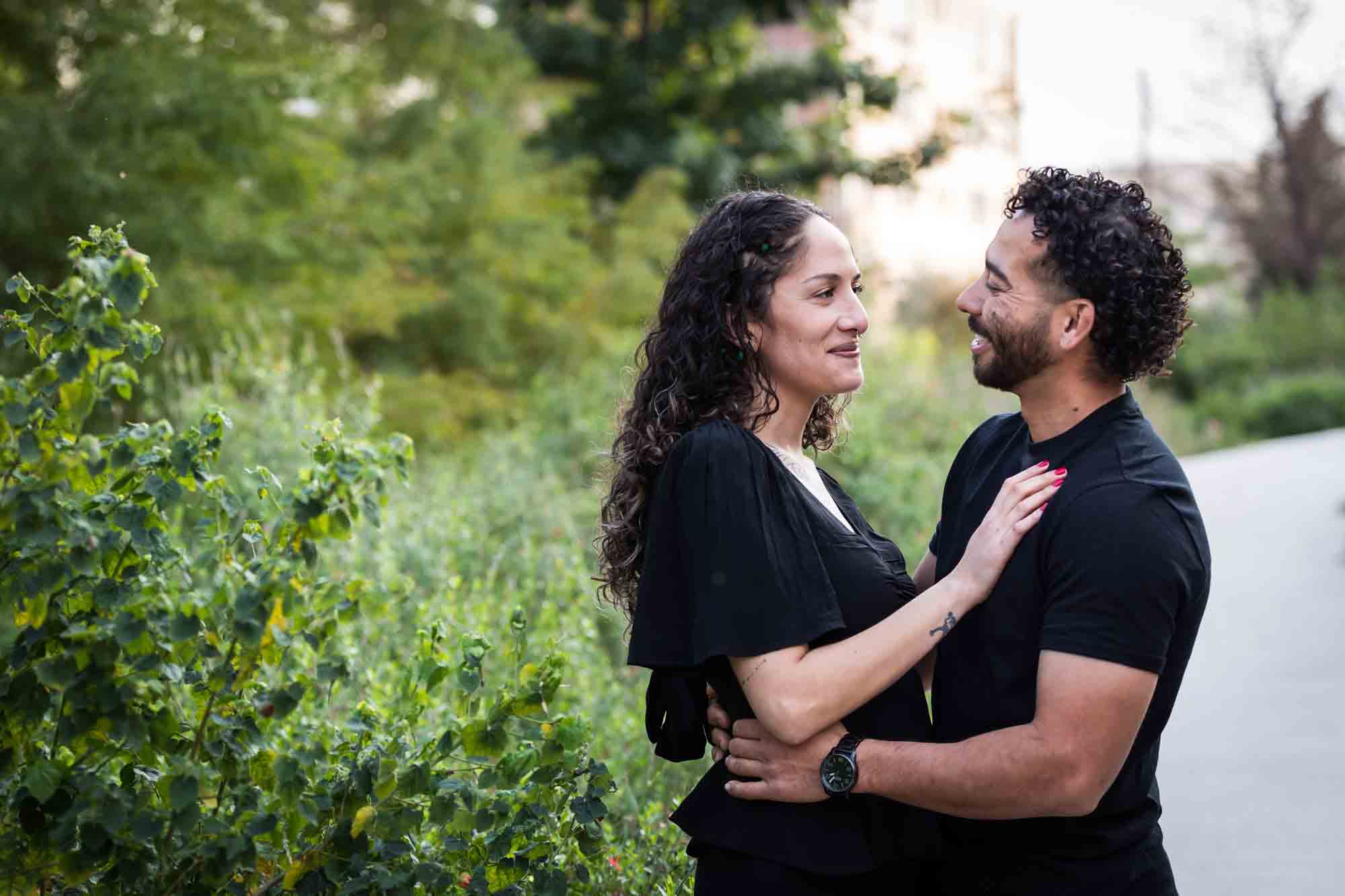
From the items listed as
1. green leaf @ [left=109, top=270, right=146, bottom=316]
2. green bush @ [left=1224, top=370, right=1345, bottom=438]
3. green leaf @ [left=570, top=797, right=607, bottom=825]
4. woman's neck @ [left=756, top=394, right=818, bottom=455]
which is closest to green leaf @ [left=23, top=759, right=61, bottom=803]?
green leaf @ [left=109, top=270, right=146, bottom=316]

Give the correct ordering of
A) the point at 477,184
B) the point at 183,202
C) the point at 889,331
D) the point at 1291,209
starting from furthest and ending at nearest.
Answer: the point at 1291,209, the point at 889,331, the point at 477,184, the point at 183,202

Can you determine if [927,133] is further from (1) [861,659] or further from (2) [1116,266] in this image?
(1) [861,659]

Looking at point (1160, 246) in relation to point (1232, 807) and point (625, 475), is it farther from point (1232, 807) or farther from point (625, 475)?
point (1232, 807)

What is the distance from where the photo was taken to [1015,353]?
9.37ft

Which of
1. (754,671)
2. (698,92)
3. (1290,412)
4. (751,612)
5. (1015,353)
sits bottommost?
(1290,412)

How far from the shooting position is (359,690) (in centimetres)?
481

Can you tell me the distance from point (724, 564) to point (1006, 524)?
1.98 feet

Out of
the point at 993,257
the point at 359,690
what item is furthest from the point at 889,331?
the point at 993,257

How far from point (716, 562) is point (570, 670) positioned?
274 centimetres

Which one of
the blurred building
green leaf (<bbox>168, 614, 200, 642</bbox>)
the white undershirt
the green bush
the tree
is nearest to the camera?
green leaf (<bbox>168, 614, 200, 642</bbox>)

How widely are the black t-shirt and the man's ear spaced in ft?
0.55

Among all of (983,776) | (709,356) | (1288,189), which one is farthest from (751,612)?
(1288,189)

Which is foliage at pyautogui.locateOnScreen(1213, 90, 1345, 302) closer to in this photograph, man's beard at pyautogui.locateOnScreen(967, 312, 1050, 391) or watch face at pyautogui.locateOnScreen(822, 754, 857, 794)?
man's beard at pyautogui.locateOnScreen(967, 312, 1050, 391)

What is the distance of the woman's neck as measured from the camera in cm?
296
